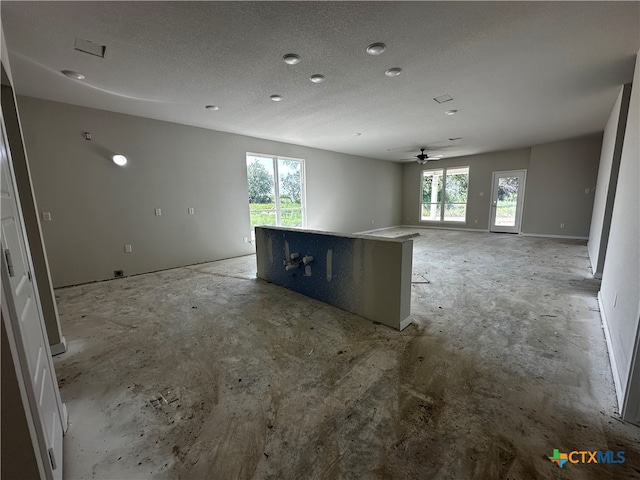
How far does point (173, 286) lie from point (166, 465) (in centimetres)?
288

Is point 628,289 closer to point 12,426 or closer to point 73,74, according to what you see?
point 12,426

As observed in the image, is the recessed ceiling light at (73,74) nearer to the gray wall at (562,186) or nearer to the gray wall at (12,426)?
the gray wall at (12,426)

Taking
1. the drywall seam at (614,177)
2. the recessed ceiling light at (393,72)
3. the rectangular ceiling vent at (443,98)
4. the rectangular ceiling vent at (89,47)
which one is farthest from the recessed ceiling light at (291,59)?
the drywall seam at (614,177)

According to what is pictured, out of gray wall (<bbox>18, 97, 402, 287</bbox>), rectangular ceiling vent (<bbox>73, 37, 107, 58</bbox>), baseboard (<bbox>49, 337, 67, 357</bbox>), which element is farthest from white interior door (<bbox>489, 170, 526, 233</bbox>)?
baseboard (<bbox>49, 337, 67, 357</bbox>)

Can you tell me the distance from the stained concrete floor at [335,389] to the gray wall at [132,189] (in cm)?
112

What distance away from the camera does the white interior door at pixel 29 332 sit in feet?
3.01

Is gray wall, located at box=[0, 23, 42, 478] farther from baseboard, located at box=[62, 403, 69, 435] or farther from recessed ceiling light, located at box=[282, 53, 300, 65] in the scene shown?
recessed ceiling light, located at box=[282, 53, 300, 65]

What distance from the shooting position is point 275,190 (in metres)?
6.05

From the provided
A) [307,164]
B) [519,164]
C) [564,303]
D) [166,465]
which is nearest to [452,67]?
[564,303]

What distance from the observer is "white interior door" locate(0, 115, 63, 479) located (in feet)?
3.01

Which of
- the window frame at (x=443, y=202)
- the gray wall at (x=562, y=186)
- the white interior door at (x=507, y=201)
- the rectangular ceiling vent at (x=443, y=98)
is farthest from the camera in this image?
the window frame at (x=443, y=202)

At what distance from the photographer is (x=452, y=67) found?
267 cm

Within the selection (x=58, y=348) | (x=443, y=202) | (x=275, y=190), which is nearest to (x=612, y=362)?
(x=58, y=348)

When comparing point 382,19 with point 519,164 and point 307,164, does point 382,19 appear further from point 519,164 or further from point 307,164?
point 519,164
